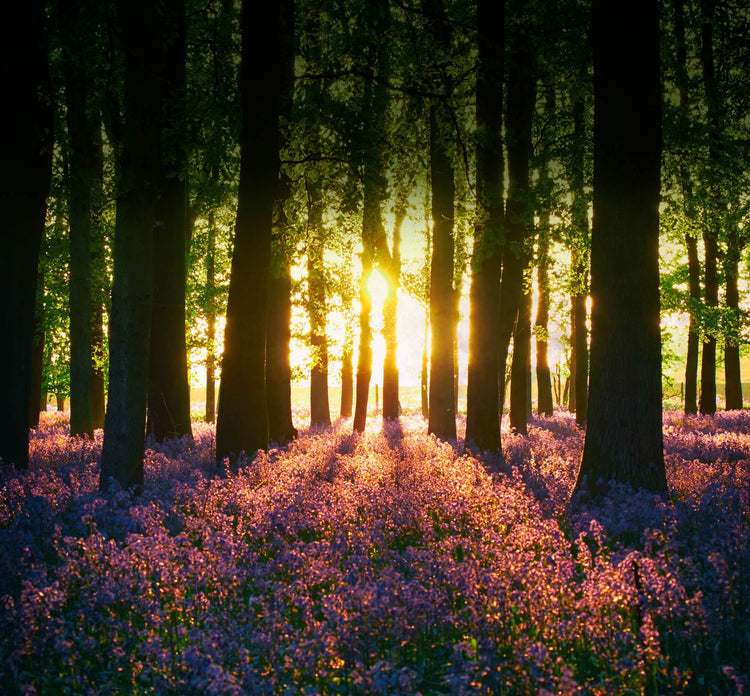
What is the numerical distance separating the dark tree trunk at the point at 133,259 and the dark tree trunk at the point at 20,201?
1.93m

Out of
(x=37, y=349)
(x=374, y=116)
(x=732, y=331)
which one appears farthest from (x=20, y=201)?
(x=732, y=331)

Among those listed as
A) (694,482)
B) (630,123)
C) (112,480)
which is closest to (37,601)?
(112,480)

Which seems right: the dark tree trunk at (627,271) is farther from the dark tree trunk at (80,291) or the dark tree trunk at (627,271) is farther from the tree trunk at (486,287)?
the dark tree trunk at (80,291)

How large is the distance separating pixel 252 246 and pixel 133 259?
2.49m

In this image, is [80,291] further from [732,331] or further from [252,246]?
[732,331]

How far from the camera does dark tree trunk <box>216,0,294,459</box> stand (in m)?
9.19

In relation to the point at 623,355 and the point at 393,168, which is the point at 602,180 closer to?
the point at 623,355

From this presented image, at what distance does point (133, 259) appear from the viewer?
7.28m

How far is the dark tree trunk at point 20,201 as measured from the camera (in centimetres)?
809

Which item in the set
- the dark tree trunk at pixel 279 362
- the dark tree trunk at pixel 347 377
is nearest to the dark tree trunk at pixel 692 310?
the dark tree trunk at pixel 347 377

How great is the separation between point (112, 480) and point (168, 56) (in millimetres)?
9299

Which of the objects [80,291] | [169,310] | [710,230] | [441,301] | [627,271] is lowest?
[169,310]

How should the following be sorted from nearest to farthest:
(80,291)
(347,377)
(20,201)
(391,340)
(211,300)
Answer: (20,201), (80,291), (211,300), (391,340), (347,377)

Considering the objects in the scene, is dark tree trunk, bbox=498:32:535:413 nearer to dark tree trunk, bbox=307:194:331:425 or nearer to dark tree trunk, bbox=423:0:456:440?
dark tree trunk, bbox=423:0:456:440
